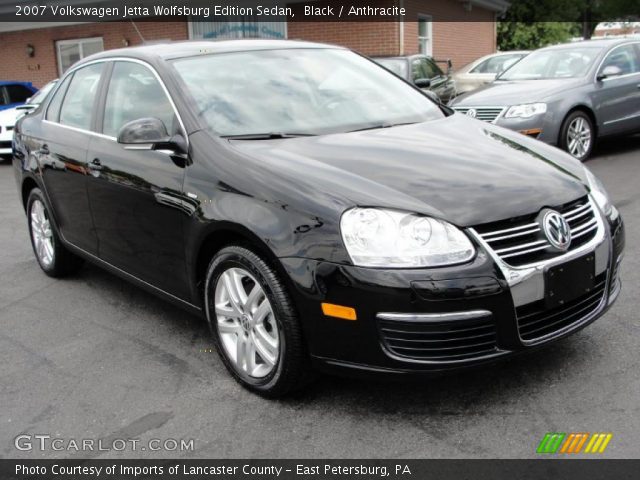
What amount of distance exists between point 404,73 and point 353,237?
33.9 ft

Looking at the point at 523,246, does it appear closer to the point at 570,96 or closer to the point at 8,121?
the point at 570,96

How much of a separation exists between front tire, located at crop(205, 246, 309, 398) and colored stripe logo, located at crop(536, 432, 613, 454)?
1.01m

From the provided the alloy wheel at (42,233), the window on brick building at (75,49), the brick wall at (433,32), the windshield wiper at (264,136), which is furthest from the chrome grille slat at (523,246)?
the window on brick building at (75,49)

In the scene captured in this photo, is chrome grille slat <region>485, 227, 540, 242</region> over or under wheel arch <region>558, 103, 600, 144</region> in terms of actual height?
over

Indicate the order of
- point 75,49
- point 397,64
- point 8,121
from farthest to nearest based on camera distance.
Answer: point 75,49, point 8,121, point 397,64

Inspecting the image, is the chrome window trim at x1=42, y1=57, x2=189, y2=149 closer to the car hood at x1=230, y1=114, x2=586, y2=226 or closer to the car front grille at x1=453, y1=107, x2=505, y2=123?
the car hood at x1=230, y1=114, x2=586, y2=226

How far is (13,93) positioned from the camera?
15.0 metres

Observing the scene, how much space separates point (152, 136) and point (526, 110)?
20.1 feet

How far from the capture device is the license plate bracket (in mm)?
2963

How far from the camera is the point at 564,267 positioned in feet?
9.85

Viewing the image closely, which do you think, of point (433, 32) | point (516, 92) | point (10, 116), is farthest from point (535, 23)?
point (10, 116)

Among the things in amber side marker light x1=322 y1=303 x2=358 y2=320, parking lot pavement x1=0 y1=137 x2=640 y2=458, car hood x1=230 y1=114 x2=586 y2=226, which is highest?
car hood x1=230 y1=114 x2=586 y2=226

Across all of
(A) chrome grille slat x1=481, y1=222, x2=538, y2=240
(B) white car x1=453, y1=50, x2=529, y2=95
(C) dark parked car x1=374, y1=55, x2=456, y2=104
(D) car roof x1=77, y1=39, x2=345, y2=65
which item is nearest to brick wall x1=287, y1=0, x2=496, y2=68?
(B) white car x1=453, y1=50, x2=529, y2=95
